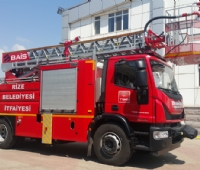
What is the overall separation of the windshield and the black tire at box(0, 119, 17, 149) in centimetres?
515

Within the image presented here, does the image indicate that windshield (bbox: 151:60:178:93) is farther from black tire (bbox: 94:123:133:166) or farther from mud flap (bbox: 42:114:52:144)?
mud flap (bbox: 42:114:52:144)

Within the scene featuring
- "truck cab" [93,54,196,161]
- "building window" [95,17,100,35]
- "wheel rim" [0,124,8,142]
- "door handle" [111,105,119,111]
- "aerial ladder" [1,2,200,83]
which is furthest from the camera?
"building window" [95,17,100,35]

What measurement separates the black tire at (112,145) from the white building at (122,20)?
10384 millimetres

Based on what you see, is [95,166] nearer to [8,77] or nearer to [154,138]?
[154,138]

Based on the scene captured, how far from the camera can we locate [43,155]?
8.39 meters

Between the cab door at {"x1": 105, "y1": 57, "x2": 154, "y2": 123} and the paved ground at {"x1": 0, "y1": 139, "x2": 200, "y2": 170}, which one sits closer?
the cab door at {"x1": 105, "y1": 57, "x2": 154, "y2": 123}

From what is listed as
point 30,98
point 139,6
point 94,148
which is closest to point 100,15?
point 139,6

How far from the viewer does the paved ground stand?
22.7 ft

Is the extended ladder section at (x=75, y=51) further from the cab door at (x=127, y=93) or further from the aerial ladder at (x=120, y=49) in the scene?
the cab door at (x=127, y=93)

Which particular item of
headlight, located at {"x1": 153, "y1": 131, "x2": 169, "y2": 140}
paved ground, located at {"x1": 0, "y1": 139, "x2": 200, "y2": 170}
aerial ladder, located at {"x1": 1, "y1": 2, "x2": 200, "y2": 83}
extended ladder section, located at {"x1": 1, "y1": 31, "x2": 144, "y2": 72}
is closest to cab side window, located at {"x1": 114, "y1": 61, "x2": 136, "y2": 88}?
aerial ladder, located at {"x1": 1, "y1": 2, "x2": 200, "y2": 83}

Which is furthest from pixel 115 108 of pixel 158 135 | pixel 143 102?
pixel 158 135

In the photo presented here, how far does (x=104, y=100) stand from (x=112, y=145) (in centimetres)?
118

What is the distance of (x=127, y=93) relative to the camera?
6.98 m

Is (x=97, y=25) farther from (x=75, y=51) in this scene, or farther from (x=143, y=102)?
(x=143, y=102)
